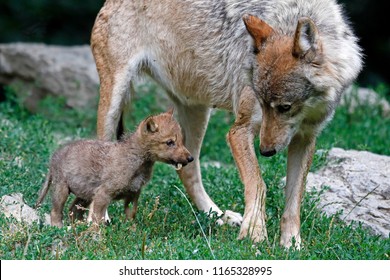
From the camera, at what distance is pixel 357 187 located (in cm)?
799

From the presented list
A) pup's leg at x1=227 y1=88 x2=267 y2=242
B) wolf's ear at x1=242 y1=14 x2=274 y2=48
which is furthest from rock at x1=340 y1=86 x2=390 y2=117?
wolf's ear at x1=242 y1=14 x2=274 y2=48

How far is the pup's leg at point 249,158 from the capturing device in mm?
6766

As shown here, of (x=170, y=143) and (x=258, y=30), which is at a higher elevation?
(x=258, y=30)

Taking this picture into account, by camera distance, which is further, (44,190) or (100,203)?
(44,190)

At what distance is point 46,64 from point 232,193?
17.2 feet

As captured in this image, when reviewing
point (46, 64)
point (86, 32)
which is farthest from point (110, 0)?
point (86, 32)

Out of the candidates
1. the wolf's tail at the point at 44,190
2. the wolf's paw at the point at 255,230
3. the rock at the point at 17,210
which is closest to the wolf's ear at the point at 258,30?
the wolf's paw at the point at 255,230

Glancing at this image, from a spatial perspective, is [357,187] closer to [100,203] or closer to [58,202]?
[100,203]

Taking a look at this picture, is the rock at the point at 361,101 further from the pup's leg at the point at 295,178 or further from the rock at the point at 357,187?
the pup's leg at the point at 295,178

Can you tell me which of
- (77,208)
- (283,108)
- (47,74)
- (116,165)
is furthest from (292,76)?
(47,74)

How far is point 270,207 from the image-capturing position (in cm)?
771

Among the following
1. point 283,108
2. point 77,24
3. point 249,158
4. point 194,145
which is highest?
point 283,108

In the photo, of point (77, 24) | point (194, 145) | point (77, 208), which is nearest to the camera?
point (77, 208)

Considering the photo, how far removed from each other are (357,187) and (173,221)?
188cm
